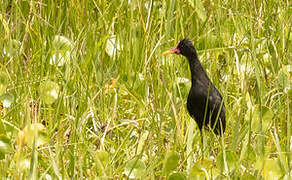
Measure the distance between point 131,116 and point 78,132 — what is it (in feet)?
1.97

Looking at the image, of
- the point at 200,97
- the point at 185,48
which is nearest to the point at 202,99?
the point at 200,97

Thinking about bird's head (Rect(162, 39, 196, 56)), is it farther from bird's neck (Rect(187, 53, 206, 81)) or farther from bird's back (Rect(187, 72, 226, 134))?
bird's back (Rect(187, 72, 226, 134))

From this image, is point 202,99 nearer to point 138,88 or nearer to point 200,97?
point 200,97

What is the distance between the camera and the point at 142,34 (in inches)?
157

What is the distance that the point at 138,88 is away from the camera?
11.7 ft

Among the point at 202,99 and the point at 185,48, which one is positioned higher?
the point at 185,48

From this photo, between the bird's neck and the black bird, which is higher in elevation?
the bird's neck

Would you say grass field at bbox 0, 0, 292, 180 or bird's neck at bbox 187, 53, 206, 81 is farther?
bird's neck at bbox 187, 53, 206, 81

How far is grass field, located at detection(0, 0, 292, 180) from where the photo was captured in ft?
8.42

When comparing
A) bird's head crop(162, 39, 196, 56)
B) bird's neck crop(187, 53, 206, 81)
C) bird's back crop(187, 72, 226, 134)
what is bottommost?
bird's back crop(187, 72, 226, 134)

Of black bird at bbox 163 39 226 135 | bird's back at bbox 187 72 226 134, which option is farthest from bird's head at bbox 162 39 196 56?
bird's back at bbox 187 72 226 134

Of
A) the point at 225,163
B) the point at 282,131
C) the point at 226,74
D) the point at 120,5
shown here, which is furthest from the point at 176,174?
the point at 120,5

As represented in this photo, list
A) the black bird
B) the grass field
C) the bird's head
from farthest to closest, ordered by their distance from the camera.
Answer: the bird's head, the black bird, the grass field

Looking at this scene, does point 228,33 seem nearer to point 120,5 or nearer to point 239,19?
point 239,19
